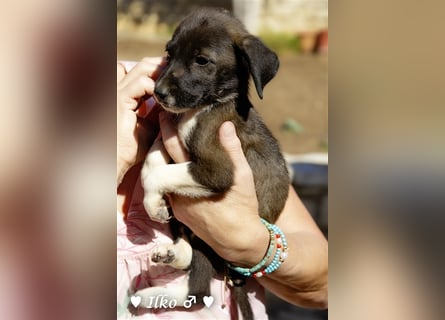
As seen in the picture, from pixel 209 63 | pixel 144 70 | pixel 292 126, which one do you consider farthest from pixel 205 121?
pixel 292 126

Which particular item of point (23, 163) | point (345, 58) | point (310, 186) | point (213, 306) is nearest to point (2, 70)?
point (23, 163)

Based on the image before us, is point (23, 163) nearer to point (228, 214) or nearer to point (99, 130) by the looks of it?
point (99, 130)

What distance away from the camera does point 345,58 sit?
2863 millimetres

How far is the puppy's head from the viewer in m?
2.45

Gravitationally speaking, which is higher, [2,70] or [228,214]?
[2,70]

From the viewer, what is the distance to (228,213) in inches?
101

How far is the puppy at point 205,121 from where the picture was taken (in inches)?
97.7

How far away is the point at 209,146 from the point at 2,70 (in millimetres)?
893

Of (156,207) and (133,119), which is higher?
(133,119)

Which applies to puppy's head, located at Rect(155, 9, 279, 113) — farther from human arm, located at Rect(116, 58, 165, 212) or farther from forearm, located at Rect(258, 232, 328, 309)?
forearm, located at Rect(258, 232, 328, 309)

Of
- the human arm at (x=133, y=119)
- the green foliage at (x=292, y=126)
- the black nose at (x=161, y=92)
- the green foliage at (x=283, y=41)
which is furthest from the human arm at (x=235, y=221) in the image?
the green foliage at (x=292, y=126)

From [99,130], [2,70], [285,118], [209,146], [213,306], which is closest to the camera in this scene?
[2,70]

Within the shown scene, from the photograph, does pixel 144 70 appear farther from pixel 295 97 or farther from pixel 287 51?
pixel 295 97

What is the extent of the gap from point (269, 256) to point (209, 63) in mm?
909
